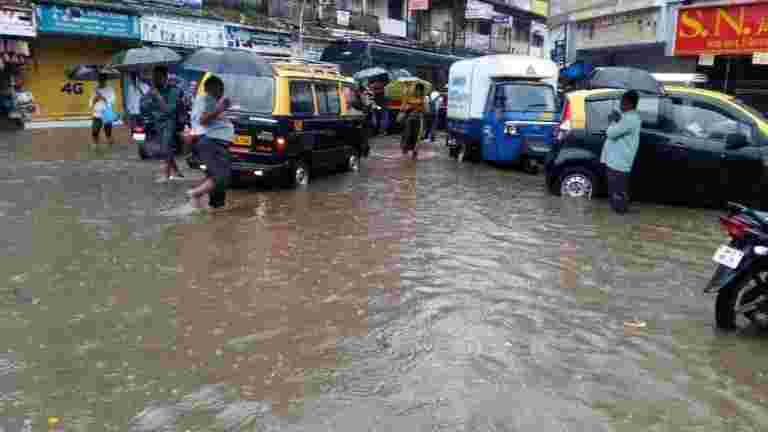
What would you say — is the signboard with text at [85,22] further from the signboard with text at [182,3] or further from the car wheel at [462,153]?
the car wheel at [462,153]

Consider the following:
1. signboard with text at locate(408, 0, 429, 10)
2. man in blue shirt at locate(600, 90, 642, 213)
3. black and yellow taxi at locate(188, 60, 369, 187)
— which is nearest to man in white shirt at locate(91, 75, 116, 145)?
black and yellow taxi at locate(188, 60, 369, 187)

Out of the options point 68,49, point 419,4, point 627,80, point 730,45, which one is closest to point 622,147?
point 627,80

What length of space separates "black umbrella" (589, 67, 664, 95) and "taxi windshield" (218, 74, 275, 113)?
223 inches

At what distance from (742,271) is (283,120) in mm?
7048

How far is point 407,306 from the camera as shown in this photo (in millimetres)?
5375

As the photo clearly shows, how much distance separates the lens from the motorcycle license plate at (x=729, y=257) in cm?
470

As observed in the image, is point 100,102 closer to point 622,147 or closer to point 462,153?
point 462,153

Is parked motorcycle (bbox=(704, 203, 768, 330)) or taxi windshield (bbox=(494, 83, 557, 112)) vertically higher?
taxi windshield (bbox=(494, 83, 557, 112))

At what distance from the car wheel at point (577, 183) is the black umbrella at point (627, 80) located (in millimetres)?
1531

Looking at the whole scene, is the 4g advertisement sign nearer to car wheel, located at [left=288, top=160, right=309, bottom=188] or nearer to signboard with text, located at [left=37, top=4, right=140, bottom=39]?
car wheel, located at [left=288, top=160, right=309, bottom=188]

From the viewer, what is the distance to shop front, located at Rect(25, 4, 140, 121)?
2066 cm

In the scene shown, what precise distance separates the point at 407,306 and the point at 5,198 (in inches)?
264

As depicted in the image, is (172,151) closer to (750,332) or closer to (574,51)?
(750,332)

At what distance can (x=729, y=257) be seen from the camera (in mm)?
4766
